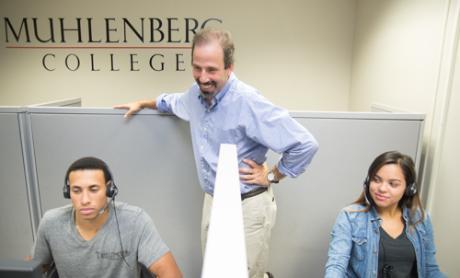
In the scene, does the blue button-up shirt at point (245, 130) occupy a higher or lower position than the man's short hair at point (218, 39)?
lower

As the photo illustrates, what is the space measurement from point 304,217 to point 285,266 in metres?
0.30

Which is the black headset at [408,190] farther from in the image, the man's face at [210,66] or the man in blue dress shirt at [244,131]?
the man's face at [210,66]

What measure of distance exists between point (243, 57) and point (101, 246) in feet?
7.60

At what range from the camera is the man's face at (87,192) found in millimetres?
957

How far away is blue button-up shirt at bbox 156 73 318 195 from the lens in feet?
3.83

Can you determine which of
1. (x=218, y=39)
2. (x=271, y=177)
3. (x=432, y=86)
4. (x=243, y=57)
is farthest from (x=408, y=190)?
(x=243, y=57)

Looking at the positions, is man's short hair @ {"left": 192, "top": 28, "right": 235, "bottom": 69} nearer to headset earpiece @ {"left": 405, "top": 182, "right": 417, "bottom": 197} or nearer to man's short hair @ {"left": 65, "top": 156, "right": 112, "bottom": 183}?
man's short hair @ {"left": 65, "top": 156, "right": 112, "bottom": 183}

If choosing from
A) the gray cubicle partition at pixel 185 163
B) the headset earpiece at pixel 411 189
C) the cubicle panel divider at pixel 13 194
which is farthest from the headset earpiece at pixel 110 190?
the headset earpiece at pixel 411 189

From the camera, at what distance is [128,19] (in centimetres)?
285

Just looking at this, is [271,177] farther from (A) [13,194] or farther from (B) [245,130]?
(A) [13,194]

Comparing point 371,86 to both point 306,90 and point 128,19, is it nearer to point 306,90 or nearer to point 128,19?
point 306,90

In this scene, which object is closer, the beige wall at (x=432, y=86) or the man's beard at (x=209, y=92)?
the man's beard at (x=209, y=92)

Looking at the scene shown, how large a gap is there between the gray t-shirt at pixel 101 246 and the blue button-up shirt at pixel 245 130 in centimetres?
37

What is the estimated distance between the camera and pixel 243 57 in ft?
9.66
